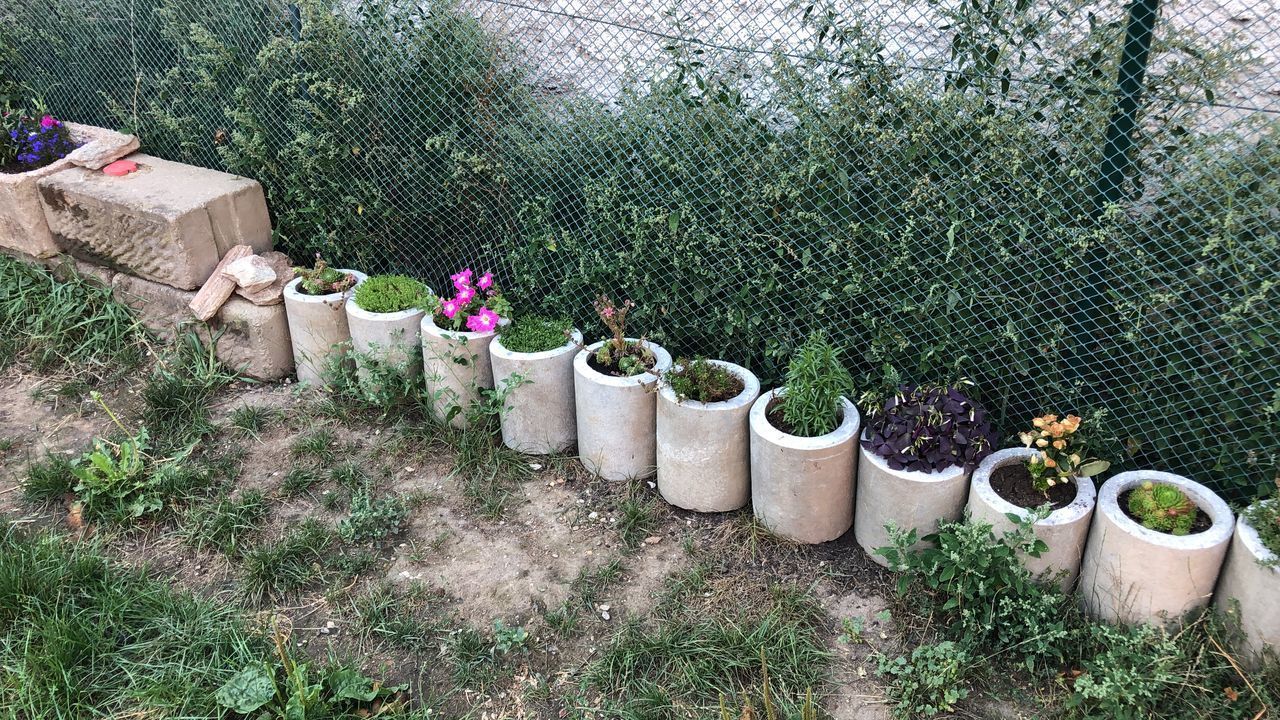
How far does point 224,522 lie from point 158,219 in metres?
1.67

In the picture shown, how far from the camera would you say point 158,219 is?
4.46 m

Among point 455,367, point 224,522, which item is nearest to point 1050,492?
point 455,367

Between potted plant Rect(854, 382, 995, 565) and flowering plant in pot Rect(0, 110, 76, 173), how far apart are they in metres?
4.60

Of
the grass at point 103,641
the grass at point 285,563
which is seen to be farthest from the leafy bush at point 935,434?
the grass at point 103,641

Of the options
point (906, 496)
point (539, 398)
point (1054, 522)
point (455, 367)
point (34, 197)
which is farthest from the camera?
point (34, 197)

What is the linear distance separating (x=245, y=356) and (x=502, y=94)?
5.84ft

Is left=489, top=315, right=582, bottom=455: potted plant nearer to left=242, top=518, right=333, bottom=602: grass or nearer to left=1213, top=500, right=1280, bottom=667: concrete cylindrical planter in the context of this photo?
left=242, top=518, right=333, bottom=602: grass

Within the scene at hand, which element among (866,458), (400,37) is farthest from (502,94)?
(866,458)

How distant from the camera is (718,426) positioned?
3.44m

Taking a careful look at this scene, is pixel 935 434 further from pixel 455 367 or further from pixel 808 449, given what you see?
pixel 455 367

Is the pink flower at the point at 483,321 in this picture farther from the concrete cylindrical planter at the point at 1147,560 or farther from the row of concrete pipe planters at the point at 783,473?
the concrete cylindrical planter at the point at 1147,560

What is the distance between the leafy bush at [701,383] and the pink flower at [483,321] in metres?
0.84

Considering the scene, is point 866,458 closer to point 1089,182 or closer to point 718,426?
point 718,426

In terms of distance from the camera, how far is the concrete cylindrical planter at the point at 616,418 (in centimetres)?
362
